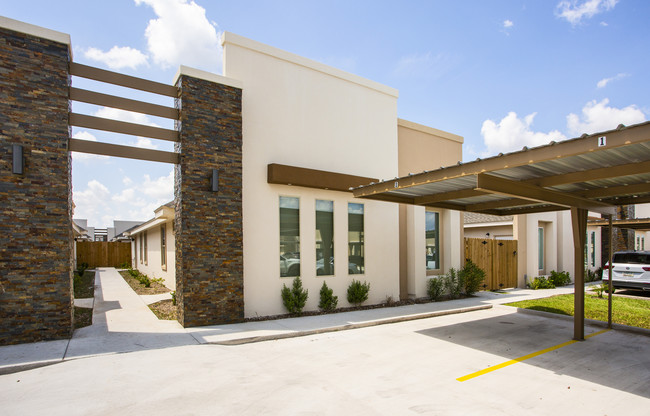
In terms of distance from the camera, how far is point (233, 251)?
9.37 meters

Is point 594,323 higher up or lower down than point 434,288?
lower down

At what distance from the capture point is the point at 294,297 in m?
10.3

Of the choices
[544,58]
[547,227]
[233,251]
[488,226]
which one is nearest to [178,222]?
[233,251]

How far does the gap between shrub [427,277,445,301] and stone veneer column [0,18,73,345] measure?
1087 centimetres

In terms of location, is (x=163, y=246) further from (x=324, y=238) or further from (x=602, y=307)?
(x=602, y=307)

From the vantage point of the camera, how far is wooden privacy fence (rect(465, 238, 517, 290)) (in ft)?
51.7

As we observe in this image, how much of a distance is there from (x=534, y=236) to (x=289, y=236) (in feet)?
41.8

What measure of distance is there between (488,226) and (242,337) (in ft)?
50.5

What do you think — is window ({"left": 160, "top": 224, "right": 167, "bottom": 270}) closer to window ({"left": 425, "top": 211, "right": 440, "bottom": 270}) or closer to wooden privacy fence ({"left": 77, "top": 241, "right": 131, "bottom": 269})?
window ({"left": 425, "top": 211, "right": 440, "bottom": 270})

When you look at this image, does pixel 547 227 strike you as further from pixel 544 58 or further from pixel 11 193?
pixel 11 193

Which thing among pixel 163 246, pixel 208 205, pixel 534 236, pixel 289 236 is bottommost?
pixel 163 246

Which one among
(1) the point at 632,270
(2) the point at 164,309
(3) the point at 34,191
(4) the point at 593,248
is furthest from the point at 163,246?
(4) the point at 593,248

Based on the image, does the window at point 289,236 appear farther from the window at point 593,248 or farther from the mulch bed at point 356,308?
the window at point 593,248

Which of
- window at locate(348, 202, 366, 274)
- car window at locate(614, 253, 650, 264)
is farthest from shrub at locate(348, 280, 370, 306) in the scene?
car window at locate(614, 253, 650, 264)
